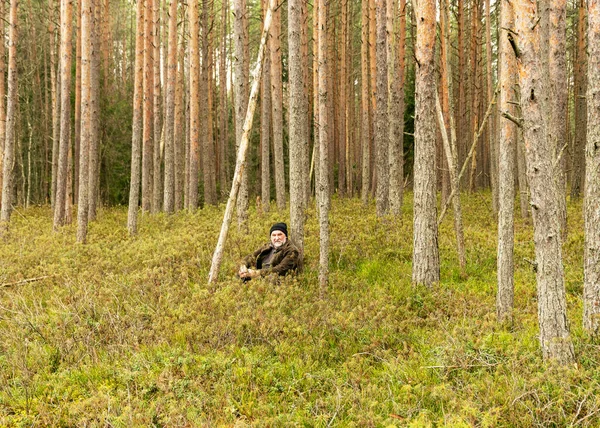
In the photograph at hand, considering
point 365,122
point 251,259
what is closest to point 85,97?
point 251,259

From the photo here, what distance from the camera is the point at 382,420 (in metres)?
4.30

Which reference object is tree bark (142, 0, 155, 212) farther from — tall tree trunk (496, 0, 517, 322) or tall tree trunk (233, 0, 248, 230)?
tall tree trunk (496, 0, 517, 322)

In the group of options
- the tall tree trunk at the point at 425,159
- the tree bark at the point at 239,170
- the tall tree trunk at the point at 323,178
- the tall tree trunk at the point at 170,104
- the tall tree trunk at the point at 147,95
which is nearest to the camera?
the tall tree trunk at the point at 323,178

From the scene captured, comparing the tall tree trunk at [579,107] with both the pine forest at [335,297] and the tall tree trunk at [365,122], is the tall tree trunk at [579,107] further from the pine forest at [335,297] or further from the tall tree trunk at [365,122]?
the tall tree trunk at [365,122]

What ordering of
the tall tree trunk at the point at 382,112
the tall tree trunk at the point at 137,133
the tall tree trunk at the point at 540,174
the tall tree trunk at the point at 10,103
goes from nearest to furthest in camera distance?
the tall tree trunk at the point at 540,174 < the tall tree trunk at the point at 382,112 < the tall tree trunk at the point at 137,133 < the tall tree trunk at the point at 10,103

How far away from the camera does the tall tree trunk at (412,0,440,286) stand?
7883mm

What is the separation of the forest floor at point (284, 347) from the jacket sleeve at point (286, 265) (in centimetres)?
31

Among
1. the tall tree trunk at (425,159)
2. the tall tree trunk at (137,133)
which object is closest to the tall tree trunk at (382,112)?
the tall tree trunk at (425,159)

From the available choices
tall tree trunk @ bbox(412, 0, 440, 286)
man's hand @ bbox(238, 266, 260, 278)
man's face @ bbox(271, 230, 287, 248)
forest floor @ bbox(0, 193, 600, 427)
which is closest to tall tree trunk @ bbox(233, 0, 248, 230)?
forest floor @ bbox(0, 193, 600, 427)

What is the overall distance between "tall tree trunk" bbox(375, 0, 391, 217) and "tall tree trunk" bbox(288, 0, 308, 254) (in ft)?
11.7

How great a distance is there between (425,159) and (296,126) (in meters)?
2.70

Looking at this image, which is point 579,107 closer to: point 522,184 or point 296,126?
point 522,184

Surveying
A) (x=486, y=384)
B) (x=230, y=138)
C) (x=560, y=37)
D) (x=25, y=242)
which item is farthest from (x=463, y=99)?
(x=486, y=384)

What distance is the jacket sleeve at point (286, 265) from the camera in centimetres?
783
